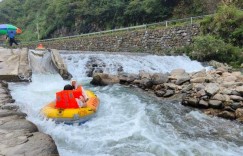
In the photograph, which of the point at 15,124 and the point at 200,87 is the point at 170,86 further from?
the point at 15,124

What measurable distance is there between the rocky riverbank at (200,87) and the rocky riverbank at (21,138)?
506 cm

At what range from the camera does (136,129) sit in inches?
282

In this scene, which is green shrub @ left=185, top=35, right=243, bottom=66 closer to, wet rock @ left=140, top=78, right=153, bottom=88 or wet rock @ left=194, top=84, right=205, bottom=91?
wet rock @ left=140, top=78, right=153, bottom=88

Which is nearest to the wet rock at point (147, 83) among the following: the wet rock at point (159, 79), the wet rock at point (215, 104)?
the wet rock at point (159, 79)

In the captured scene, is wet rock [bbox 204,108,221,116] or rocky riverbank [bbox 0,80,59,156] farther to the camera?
wet rock [bbox 204,108,221,116]

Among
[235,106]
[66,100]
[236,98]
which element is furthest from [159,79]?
[66,100]

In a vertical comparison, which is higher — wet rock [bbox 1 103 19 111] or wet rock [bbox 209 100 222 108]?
wet rock [bbox 1 103 19 111]

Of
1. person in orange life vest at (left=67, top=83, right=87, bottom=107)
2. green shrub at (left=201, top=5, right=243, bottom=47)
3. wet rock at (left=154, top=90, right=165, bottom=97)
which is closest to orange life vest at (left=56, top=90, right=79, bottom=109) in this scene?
person in orange life vest at (left=67, top=83, right=87, bottom=107)

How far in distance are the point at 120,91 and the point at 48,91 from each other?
2687 mm

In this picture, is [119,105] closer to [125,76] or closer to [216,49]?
[125,76]

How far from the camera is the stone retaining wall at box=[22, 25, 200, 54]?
1947cm

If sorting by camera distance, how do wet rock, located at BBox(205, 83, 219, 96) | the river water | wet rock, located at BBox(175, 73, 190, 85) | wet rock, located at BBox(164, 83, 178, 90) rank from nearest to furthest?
the river water < wet rock, located at BBox(205, 83, 219, 96) < wet rock, located at BBox(164, 83, 178, 90) < wet rock, located at BBox(175, 73, 190, 85)

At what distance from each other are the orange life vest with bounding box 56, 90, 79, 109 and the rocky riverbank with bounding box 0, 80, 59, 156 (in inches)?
41.2

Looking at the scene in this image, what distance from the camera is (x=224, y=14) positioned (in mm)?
17219
